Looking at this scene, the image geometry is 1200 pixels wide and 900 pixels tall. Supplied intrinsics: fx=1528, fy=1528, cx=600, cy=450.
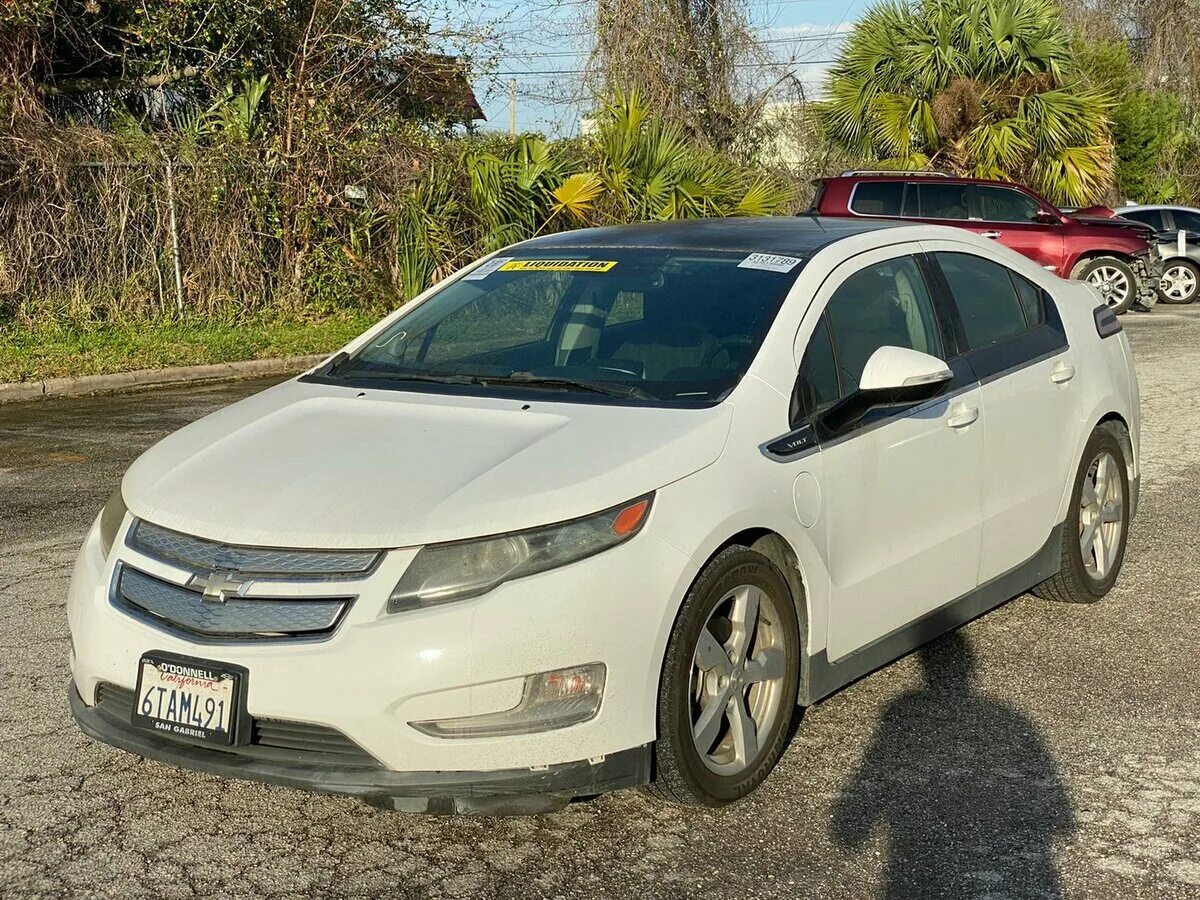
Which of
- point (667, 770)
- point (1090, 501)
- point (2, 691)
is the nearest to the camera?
point (667, 770)

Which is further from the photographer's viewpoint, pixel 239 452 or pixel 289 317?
pixel 289 317

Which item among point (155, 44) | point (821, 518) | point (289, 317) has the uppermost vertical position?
point (155, 44)

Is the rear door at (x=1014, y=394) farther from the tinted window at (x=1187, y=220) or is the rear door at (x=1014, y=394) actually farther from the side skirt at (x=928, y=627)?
the tinted window at (x=1187, y=220)

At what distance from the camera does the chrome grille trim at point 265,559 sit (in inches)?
145

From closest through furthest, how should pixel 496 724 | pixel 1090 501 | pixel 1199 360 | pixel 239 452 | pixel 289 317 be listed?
pixel 496 724
pixel 239 452
pixel 1090 501
pixel 1199 360
pixel 289 317

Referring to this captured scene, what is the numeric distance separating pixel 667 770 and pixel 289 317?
14.0 metres

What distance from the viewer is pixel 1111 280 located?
66.4 feet

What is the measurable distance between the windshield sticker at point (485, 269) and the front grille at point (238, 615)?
2.07 metres

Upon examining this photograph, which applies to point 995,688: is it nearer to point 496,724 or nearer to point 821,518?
point 821,518

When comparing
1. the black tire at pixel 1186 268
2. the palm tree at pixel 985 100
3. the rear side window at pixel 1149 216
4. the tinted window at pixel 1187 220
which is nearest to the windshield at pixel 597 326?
the black tire at pixel 1186 268

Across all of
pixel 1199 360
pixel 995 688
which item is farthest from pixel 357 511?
pixel 1199 360

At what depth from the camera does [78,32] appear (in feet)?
57.5

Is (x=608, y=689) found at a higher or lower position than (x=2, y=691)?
higher

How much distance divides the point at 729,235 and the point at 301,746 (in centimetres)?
248
